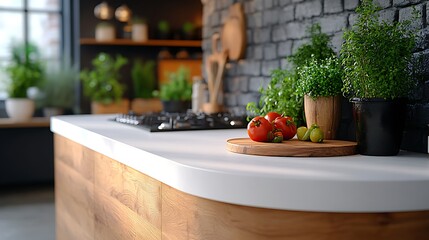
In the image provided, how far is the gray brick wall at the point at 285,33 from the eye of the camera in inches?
79.7

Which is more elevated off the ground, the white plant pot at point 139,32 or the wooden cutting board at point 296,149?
the white plant pot at point 139,32

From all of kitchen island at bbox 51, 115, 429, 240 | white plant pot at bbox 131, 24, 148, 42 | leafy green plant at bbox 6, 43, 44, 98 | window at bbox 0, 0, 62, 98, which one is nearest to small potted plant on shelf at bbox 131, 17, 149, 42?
white plant pot at bbox 131, 24, 148, 42

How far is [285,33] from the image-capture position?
310cm

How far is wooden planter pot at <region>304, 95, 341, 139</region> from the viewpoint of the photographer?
216cm

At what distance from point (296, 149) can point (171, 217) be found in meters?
0.43

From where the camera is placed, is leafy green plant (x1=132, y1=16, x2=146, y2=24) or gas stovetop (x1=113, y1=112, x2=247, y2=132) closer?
gas stovetop (x1=113, y1=112, x2=247, y2=132)

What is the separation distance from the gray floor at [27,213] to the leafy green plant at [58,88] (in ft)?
2.98

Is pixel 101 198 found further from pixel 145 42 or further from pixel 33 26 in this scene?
pixel 33 26

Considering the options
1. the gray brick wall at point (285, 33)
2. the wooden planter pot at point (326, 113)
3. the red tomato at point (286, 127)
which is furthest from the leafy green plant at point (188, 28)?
the red tomato at point (286, 127)

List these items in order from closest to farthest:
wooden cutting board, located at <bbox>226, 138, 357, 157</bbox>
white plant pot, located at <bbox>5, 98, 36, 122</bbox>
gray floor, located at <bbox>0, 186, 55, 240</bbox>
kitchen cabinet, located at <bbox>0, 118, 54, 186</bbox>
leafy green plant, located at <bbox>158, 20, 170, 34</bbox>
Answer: wooden cutting board, located at <bbox>226, 138, 357, 157</bbox> → gray floor, located at <bbox>0, 186, 55, 240</bbox> → white plant pot, located at <bbox>5, 98, 36, 122</bbox> → kitchen cabinet, located at <bbox>0, 118, 54, 186</bbox> → leafy green plant, located at <bbox>158, 20, 170, 34</bbox>

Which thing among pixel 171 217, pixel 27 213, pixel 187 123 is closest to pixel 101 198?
pixel 187 123

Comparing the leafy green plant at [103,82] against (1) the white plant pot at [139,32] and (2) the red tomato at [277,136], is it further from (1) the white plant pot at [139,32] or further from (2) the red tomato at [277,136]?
(2) the red tomato at [277,136]

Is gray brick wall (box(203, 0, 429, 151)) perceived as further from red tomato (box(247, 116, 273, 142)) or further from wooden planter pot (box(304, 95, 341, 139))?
red tomato (box(247, 116, 273, 142))

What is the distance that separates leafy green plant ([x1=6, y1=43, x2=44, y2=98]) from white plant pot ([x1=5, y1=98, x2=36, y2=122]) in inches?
2.5
